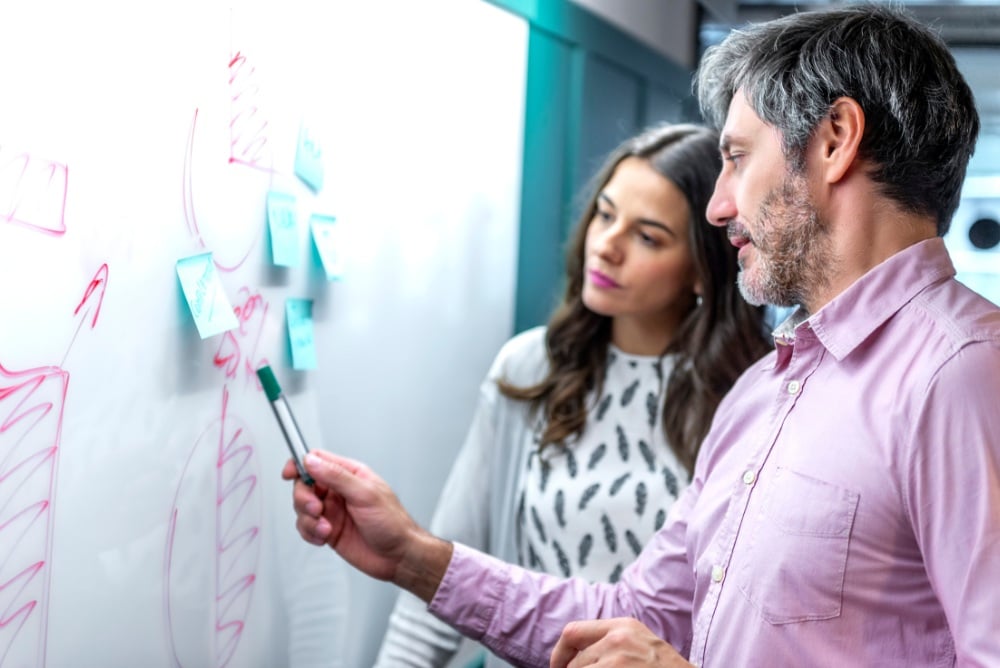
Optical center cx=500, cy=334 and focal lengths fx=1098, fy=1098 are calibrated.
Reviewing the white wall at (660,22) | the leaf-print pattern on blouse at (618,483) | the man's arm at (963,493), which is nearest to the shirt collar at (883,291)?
the man's arm at (963,493)

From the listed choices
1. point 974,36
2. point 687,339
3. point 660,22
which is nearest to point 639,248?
point 687,339

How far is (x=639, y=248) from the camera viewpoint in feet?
5.51

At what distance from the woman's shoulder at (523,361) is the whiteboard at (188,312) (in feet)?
0.35

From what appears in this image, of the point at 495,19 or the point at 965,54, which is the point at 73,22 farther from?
the point at 965,54

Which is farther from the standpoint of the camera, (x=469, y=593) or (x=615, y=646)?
(x=469, y=593)

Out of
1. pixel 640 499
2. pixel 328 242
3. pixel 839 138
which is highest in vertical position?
pixel 839 138

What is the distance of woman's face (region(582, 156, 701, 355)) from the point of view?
5.47 ft

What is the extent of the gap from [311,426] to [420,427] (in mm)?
327

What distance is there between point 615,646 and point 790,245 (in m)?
0.43

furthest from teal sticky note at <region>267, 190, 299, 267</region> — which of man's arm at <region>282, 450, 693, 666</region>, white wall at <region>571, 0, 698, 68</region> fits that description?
white wall at <region>571, 0, 698, 68</region>

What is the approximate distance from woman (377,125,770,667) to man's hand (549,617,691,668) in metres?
0.58

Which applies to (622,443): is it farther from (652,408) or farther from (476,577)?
(476,577)

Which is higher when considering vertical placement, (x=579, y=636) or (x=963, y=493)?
(x=963, y=493)

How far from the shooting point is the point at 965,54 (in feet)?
9.32
